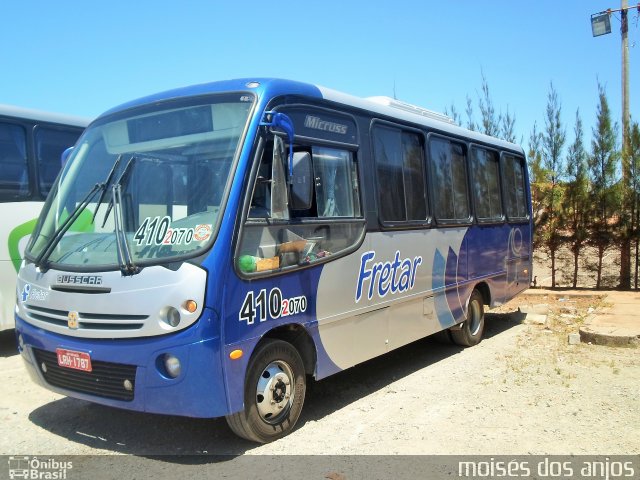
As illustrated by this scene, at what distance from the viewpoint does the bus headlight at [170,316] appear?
4.00 m

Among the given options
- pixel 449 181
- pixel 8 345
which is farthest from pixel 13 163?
pixel 449 181

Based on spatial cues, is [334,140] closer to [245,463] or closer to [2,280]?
[245,463]

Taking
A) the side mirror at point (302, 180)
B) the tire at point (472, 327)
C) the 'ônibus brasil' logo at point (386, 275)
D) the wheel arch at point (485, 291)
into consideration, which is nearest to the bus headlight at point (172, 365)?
the side mirror at point (302, 180)

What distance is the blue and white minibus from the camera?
13.3 ft

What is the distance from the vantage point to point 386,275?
6.04 m

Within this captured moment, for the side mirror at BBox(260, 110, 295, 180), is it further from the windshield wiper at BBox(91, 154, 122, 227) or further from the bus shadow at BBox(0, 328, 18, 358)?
the bus shadow at BBox(0, 328, 18, 358)

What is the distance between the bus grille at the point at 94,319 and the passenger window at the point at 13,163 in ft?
12.3

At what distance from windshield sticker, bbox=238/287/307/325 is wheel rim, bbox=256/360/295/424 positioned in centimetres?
42

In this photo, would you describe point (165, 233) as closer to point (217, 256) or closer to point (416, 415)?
point (217, 256)

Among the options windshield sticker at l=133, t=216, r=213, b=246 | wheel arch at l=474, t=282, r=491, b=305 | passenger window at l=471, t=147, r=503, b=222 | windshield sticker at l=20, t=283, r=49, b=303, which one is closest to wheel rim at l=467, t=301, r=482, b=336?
wheel arch at l=474, t=282, r=491, b=305

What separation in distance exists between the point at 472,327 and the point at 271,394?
4.79 meters

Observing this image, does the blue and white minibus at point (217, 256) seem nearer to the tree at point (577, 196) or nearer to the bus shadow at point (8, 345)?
the bus shadow at point (8, 345)

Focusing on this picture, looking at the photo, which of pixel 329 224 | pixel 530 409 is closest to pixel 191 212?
pixel 329 224

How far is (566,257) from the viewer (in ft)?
47.5
